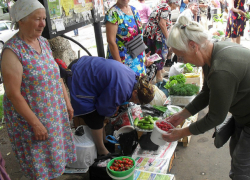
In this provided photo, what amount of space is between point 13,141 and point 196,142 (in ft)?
8.11

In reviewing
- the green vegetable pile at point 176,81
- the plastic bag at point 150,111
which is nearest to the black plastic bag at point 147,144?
the plastic bag at point 150,111

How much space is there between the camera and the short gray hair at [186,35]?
1594mm

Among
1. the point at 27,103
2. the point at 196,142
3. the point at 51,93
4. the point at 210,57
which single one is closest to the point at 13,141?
the point at 27,103

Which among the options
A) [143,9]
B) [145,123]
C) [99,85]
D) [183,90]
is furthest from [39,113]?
[143,9]

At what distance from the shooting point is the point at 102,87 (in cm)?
269

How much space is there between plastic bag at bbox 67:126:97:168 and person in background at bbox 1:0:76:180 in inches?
21.8

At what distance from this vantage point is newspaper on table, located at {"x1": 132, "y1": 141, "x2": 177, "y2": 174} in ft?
8.58

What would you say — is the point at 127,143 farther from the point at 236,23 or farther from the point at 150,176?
the point at 236,23

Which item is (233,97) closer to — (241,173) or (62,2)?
(241,173)

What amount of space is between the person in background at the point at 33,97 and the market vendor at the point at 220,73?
3.44 feet

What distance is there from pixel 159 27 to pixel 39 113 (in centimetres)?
325

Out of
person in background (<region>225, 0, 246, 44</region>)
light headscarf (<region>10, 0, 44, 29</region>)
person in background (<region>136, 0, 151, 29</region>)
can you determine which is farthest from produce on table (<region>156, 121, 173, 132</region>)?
person in background (<region>225, 0, 246, 44</region>)

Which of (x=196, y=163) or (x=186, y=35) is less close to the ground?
(x=186, y=35)

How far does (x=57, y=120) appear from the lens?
7.01ft
